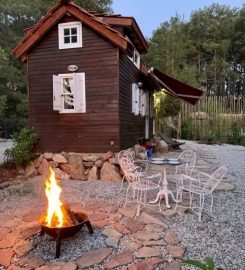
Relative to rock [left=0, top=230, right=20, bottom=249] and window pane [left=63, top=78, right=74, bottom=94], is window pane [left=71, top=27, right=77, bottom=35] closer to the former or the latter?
window pane [left=63, top=78, right=74, bottom=94]

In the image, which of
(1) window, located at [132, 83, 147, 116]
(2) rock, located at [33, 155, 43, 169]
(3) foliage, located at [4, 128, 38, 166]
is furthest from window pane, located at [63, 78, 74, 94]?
(1) window, located at [132, 83, 147, 116]

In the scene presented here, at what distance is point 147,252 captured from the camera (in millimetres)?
3375

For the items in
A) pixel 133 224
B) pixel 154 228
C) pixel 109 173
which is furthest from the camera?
pixel 109 173

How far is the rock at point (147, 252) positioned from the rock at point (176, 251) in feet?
0.42

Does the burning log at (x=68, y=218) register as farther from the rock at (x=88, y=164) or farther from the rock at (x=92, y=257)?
the rock at (x=88, y=164)

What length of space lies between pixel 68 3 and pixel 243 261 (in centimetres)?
693

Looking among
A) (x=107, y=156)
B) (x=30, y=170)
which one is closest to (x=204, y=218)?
(x=107, y=156)

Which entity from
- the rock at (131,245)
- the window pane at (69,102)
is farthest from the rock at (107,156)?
the rock at (131,245)

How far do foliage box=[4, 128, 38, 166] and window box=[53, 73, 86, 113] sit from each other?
112 cm

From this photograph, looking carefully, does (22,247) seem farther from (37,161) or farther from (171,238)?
(37,161)

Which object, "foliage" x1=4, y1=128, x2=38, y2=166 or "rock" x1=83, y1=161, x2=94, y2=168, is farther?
"foliage" x1=4, y1=128, x2=38, y2=166

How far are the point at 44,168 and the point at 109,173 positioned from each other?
1.91 metres

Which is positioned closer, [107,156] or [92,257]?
[92,257]

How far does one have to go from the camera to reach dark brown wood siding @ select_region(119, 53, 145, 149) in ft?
25.6
